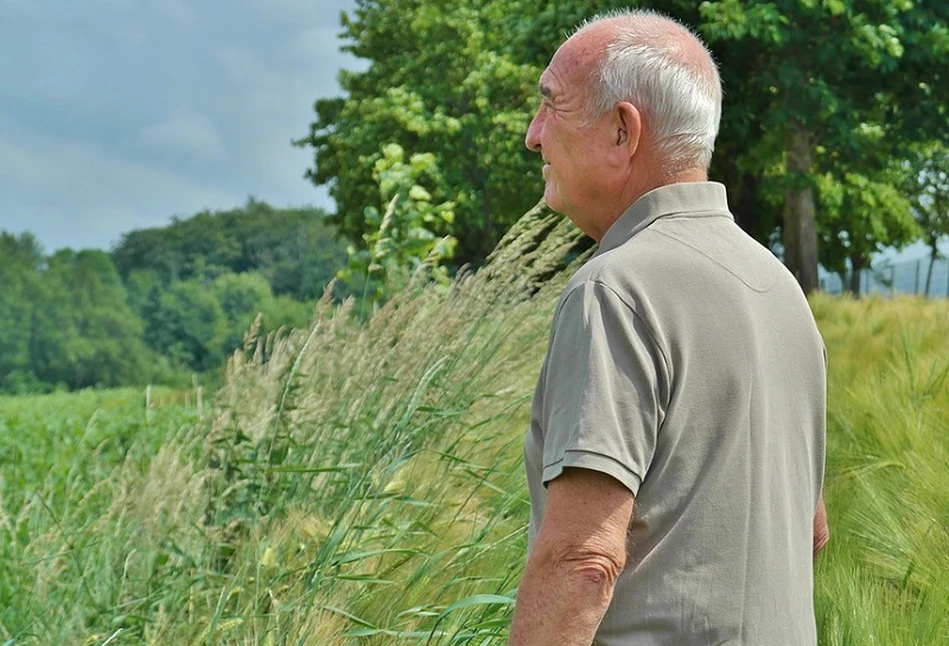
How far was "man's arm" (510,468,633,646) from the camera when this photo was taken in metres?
1.29

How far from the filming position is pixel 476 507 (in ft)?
12.2

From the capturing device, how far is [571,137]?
154cm

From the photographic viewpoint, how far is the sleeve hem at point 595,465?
127cm

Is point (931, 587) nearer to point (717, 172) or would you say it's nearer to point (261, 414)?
point (261, 414)

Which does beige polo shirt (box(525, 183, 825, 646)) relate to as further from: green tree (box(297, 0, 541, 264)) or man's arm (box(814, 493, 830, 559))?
green tree (box(297, 0, 541, 264))

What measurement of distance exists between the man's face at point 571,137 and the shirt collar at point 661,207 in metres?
0.07

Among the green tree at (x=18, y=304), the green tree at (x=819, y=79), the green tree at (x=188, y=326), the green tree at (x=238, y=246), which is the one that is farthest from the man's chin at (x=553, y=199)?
the green tree at (x=238, y=246)

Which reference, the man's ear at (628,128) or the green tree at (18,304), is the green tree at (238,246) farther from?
the man's ear at (628,128)

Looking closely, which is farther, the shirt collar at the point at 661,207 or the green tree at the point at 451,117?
the green tree at the point at 451,117

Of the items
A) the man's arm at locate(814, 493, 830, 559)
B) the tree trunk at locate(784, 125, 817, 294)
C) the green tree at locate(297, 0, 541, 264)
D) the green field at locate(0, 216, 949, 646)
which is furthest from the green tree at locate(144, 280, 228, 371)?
the man's arm at locate(814, 493, 830, 559)

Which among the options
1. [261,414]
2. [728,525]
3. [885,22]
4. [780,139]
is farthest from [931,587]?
[780,139]

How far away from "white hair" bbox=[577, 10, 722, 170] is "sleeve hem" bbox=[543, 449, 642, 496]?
16.8 inches

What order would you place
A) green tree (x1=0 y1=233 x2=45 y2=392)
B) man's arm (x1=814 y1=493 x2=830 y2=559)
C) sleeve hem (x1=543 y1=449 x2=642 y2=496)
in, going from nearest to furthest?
sleeve hem (x1=543 y1=449 x2=642 y2=496) → man's arm (x1=814 y1=493 x2=830 y2=559) → green tree (x1=0 y1=233 x2=45 y2=392)

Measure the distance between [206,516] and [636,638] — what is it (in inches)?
104
